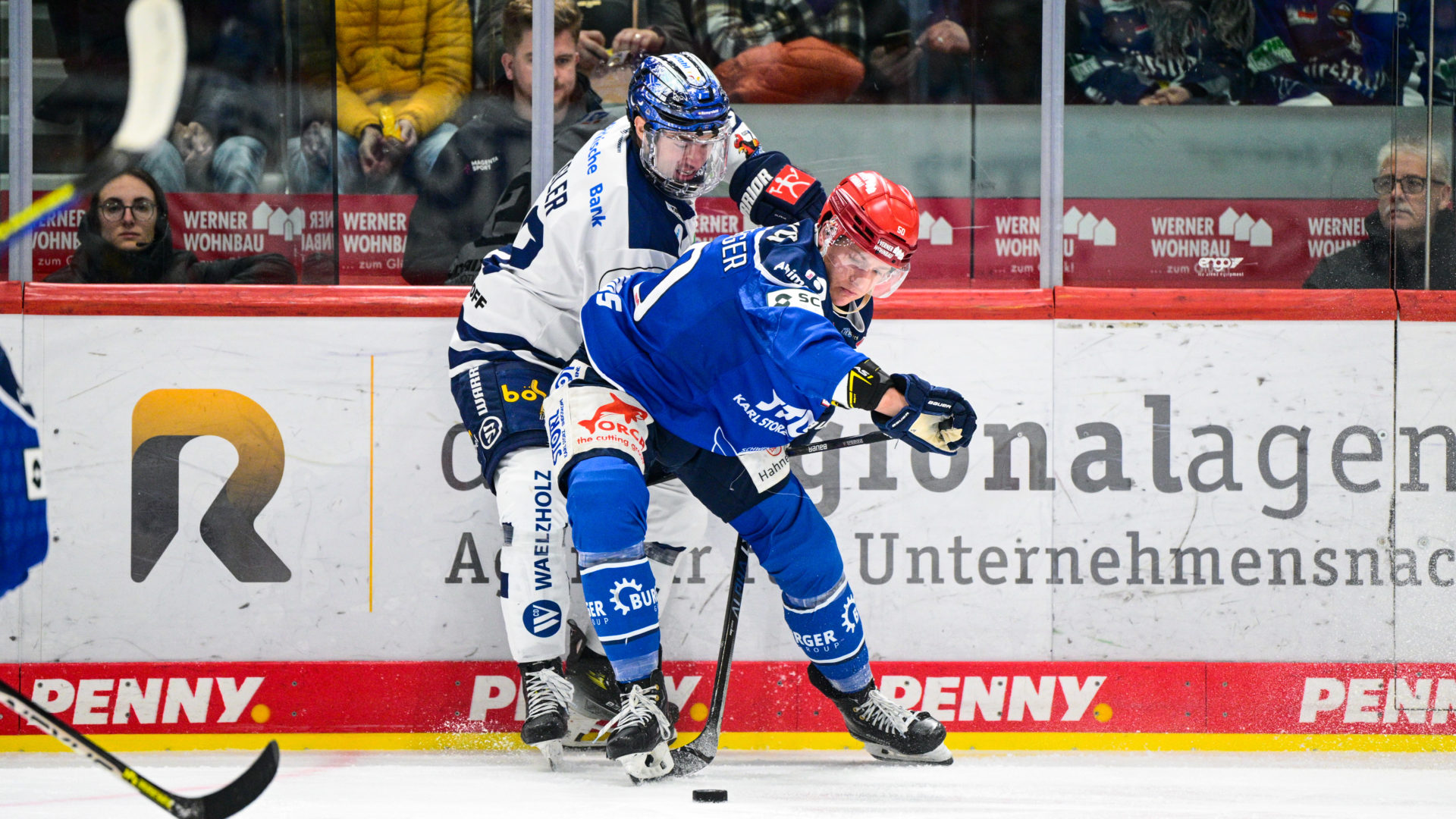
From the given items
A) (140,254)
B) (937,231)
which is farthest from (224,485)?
(937,231)

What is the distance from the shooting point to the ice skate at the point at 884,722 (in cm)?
299

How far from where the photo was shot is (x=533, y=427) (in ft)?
9.75

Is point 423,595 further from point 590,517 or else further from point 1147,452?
point 1147,452

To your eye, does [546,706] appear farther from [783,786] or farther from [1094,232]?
[1094,232]

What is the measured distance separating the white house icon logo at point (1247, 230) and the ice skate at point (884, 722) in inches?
58.2

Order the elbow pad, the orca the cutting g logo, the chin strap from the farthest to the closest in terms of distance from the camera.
Answer: 1. the orca the cutting g logo
2. the chin strap
3. the elbow pad

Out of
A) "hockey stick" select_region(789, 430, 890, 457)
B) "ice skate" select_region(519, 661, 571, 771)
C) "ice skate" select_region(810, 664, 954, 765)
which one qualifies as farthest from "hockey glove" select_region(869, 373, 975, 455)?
"ice skate" select_region(519, 661, 571, 771)

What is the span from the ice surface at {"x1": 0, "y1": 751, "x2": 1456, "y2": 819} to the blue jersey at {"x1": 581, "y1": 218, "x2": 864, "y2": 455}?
0.73m

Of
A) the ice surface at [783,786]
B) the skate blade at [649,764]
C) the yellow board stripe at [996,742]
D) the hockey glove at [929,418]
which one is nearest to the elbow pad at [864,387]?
the hockey glove at [929,418]

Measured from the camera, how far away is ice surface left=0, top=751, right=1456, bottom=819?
101 inches

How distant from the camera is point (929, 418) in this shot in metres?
2.53

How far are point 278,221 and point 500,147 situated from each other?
0.59 m

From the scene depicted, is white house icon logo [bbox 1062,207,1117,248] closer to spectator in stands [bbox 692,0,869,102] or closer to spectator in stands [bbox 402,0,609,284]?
spectator in stands [bbox 692,0,869,102]

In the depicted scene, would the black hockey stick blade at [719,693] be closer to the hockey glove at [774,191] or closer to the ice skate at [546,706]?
the ice skate at [546,706]
